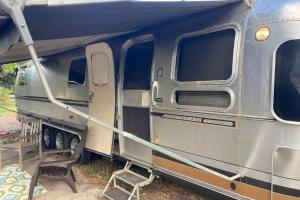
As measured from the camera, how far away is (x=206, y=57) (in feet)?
Answer: 10.7

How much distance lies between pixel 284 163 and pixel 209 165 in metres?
0.82

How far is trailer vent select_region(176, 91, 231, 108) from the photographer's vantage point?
3.06 metres

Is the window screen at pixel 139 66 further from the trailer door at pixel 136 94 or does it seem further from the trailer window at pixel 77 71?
the trailer window at pixel 77 71

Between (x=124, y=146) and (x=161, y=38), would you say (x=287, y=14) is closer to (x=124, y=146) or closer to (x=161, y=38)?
(x=161, y=38)

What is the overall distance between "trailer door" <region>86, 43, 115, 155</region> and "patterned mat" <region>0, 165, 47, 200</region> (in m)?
1.15

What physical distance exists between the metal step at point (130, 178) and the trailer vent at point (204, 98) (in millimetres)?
1264

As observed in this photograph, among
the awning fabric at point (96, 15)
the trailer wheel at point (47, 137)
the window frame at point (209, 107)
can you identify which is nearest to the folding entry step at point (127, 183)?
the window frame at point (209, 107)

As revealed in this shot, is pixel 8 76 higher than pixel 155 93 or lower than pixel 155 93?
higher

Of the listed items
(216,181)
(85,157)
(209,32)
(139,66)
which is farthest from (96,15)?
(85,157)

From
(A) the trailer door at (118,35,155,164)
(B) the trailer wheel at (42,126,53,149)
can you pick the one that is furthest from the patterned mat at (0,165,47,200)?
(A) the trailer door at (118,35,155,164)

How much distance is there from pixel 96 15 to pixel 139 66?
63.7 inches

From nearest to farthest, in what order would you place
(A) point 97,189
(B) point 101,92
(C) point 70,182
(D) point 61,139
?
1. (C) point 70,182
2. (A) point 97,189
3. (B) point 101,92
4. (D) point 61,139

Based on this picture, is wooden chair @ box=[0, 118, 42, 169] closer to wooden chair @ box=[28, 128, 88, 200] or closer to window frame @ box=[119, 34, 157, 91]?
wooden chair @ box=[28, 128, 88, 200]

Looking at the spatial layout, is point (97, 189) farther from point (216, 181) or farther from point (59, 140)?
point (59, 140)
